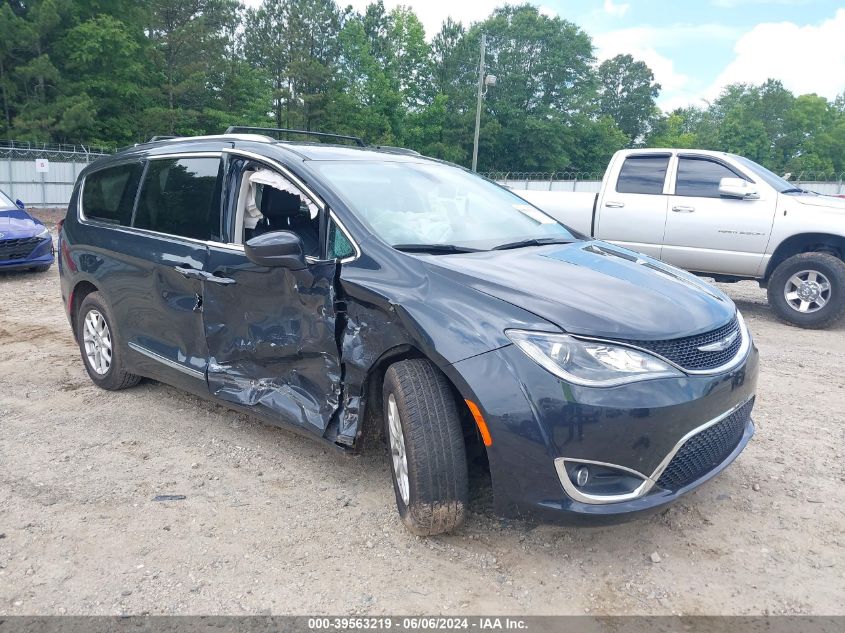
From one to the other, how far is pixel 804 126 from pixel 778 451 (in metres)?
83.1

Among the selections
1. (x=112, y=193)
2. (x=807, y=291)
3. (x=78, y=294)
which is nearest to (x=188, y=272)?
(x=112, y=193)

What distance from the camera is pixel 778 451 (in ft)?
12.6

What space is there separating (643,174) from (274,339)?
6142 millimetres

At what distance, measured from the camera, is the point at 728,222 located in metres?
7.50

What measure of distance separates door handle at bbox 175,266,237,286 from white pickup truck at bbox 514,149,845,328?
164 inches

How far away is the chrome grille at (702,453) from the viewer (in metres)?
2.62

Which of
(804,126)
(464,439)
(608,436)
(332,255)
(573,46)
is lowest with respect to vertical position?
(464,439)

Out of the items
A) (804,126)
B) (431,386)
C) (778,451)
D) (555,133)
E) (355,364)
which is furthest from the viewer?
(804,126)

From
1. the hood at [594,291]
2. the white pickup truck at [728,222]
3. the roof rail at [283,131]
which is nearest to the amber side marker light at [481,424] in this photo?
the hood at [594,291]

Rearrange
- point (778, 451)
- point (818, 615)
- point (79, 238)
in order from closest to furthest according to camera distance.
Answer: point (818, 615) → point (778, 451) → point (79, 238)

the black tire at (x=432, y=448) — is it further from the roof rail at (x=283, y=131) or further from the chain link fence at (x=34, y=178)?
the chain link fence at (x=34, y=178)

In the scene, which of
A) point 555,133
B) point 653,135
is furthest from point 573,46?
point 653,135

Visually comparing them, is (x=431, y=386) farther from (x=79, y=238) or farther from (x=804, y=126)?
(x=804, y=126)

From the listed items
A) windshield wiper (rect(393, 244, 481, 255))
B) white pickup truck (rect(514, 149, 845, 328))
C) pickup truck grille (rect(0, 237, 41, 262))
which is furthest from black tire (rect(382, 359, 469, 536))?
pickup truck grille (rect(0, 237, 41, 262))
